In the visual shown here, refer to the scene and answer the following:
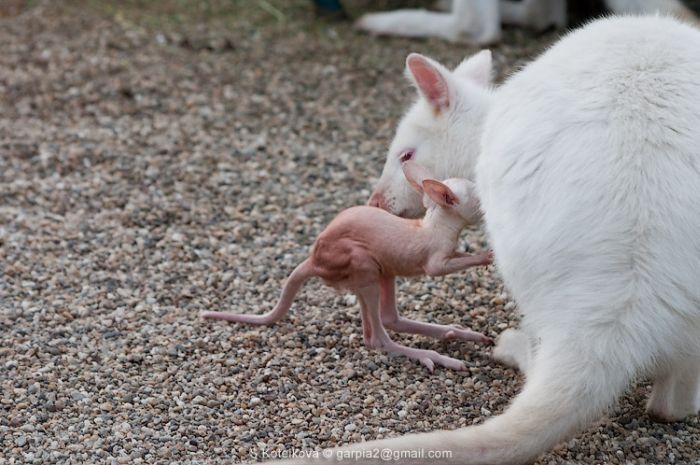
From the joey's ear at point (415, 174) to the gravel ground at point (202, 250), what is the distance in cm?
53

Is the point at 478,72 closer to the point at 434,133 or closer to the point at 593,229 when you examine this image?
the point at 434,133

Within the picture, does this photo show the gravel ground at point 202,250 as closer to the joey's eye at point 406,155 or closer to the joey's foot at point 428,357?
the joey's foot at point 428,357

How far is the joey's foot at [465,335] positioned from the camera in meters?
3.69

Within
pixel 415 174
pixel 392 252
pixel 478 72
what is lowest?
pixel 392 252

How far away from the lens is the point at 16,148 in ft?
17.4

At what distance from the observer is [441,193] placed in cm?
334

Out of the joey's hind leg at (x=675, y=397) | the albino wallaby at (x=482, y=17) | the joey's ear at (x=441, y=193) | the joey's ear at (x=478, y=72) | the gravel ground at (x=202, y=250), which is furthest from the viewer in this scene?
the albino wallaby at (x=482, y=17)

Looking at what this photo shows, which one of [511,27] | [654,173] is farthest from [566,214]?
[511,27]

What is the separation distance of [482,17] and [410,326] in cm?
337

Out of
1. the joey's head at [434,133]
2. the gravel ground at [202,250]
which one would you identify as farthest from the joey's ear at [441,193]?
the gravel ground at [202,250]

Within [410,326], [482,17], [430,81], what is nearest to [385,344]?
[410,326]

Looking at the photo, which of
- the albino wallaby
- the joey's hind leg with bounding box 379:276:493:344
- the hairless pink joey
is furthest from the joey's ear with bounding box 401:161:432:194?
the albino wallaby

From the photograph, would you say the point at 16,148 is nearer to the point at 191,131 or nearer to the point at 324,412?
the point at 191,131

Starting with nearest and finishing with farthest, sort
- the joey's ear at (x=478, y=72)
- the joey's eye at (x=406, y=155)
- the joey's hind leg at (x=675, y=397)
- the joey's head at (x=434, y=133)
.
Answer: the joey's hind leg at (x=675, y=397) → the joey's head at (x=434, y=133) → the joey's eye at (x=406, y=155) → the joey's ear at (x=478, y=72)
